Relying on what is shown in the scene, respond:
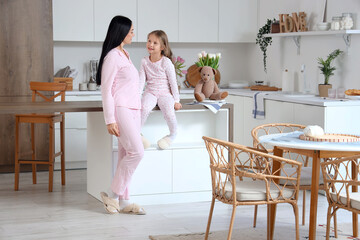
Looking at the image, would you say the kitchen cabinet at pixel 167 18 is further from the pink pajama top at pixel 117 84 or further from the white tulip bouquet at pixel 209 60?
the pink pajama top at pixel 117 84

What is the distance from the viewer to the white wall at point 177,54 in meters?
7.04

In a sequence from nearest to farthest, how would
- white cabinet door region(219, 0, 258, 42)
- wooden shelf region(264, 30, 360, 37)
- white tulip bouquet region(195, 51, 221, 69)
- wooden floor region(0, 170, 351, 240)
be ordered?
1. wooden floor region(0, 170, 351, 240)
2. white tulip bouquet region(195, 51, 221, 69)
3. wooden shelf region(264, 30, 360, 37)
4. white cabinet door region(219, 0, 258, 42)

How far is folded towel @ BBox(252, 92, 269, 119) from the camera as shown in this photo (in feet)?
19.6

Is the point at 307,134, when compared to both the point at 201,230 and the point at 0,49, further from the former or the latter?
the point at 0,49

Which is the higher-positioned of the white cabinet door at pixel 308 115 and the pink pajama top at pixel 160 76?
the pink pajama top at pixel 160 76

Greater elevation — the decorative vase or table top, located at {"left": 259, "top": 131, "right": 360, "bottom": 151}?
the decorative vase

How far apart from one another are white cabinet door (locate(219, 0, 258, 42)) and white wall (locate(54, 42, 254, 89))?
1.07 feet

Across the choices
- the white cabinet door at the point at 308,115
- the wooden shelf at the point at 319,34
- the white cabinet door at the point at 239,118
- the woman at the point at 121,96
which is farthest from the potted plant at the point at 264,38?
the woman at the point at 121,96

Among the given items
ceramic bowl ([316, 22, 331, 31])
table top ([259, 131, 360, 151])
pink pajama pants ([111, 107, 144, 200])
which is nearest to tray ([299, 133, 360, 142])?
table top ([259, 131, 360, 151])

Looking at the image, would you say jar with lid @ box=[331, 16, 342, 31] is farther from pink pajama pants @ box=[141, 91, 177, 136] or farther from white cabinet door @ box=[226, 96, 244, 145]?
pink pajama pants @ box=[141, 91, 177, 136]

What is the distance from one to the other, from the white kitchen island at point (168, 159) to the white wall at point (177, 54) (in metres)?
2.10

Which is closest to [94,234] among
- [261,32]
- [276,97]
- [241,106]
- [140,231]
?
[140,231]

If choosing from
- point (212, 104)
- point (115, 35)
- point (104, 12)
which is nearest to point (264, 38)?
point (104, 12)

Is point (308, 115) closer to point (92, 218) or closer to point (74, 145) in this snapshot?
point (92, 218)
